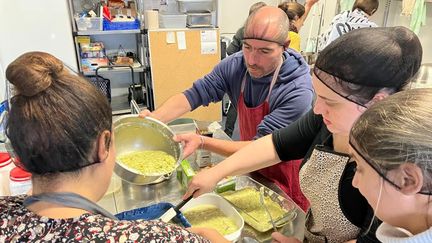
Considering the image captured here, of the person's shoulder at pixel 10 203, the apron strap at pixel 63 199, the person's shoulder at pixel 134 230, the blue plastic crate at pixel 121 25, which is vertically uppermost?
the blue plastic crate at pixel 121 25

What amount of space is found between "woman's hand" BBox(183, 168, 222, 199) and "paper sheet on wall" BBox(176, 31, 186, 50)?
8.25 ft

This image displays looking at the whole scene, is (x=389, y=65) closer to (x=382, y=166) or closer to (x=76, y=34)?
(x=382, y=166)

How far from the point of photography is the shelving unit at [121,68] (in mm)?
3361

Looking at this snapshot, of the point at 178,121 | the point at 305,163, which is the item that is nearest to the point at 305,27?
the point at 178,121

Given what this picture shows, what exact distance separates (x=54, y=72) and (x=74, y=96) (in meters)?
0.06

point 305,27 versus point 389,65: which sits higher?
point 389,65

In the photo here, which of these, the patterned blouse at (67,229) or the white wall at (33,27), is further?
the white wall at (33,27)

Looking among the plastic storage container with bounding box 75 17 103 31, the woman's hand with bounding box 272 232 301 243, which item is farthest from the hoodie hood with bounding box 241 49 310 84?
the plastic storage container with bounding box 75 17 103 31

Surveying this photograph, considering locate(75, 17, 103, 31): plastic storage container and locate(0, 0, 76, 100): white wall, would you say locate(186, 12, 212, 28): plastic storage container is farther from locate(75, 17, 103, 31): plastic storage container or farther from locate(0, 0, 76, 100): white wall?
locate(0, 0, 76, 100): white wall

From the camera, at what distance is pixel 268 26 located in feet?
4.78

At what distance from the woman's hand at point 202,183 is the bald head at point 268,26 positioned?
68cm

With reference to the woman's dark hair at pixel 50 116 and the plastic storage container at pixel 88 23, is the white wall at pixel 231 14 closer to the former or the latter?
the plastic storage container at pixel 88 23

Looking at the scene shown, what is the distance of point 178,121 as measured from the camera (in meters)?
1.93

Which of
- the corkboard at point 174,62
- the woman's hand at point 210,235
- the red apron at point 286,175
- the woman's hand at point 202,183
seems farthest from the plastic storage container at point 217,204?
the corkboard at point 174,62
